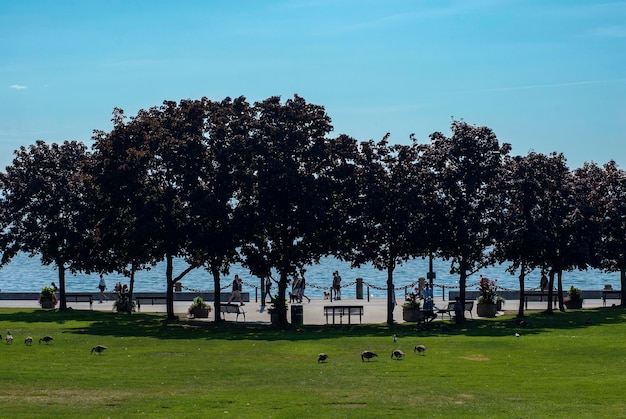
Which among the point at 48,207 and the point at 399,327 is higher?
the point at 48,207

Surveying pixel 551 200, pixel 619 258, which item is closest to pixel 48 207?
pixel 551 200

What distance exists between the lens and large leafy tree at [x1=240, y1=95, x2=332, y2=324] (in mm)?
43031

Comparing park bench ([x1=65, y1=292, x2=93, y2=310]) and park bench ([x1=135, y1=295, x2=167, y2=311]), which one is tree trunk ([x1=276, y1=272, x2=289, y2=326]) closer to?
park bench ([x1=135, y1=295, x2=167, y2=311])

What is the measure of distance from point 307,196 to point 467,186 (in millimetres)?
8423

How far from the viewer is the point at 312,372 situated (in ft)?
89.7

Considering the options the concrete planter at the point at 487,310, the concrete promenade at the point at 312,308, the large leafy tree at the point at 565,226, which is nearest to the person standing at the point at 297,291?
the concrete promenade at the point at 312,308

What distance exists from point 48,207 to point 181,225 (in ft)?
37.7

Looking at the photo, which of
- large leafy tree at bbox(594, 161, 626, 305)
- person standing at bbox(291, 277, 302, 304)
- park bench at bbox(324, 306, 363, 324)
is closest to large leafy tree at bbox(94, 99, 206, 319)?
park bench at bbox(324, 306, 363, 324)

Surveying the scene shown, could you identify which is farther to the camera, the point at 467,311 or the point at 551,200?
the point at 467,311

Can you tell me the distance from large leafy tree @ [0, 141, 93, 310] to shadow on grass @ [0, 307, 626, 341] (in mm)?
3802


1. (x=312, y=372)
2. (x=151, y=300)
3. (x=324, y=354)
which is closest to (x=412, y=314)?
(x=324, y=354)

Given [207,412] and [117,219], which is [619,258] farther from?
[207,412]

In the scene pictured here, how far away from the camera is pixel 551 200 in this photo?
156ft

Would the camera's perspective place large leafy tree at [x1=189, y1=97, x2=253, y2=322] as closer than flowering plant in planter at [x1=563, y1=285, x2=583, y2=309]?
Yes
